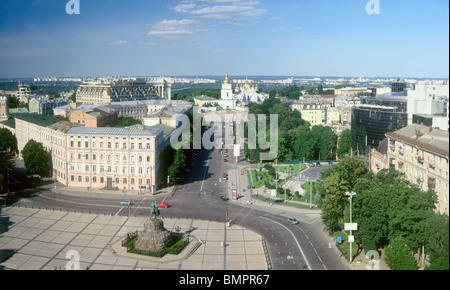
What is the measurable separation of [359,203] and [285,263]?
286 inches

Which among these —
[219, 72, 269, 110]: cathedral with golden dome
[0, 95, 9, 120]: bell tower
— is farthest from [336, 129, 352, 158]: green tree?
[219, 72, 269, 110]: cathedral with golden dome

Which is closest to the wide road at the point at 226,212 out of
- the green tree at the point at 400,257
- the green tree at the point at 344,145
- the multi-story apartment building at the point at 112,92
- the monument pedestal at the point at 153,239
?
the green tree at the point at 400,257

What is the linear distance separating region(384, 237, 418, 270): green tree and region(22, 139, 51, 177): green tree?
1701 inches

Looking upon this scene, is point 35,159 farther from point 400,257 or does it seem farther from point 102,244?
point 400,257

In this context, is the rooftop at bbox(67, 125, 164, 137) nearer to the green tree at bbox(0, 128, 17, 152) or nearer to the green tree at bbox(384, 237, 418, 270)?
the green tree at bbox(0, 128, 17, 152)

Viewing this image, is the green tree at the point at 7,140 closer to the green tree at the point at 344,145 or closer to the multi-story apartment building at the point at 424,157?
the green tree at the point at 344,145

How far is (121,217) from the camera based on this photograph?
40719 millimetres

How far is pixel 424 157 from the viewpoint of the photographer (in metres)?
32.8

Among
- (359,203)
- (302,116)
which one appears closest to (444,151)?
(359,203)

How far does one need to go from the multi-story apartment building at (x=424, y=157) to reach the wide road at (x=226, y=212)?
8.28 m

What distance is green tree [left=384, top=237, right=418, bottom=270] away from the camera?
26.8 metres

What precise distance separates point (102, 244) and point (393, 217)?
21.4 meters
